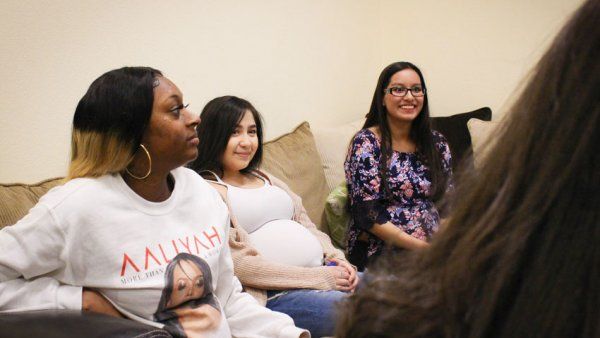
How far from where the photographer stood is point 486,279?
1.83 feet

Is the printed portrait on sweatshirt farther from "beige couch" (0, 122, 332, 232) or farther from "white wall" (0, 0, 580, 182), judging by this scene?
"beige couch" (0, 122, 332, 232)

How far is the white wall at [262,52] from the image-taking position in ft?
6.27

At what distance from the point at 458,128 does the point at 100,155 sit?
7.76 feet

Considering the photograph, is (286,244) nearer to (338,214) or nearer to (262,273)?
(262,273)

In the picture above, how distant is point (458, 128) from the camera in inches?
132

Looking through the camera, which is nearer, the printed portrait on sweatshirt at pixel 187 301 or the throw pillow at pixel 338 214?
the printed portrait on sweatshirt at pixel 187 301

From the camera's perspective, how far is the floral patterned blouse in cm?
255

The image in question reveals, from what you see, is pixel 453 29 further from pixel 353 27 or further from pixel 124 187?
pixel 124 187

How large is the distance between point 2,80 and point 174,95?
0.67 metres

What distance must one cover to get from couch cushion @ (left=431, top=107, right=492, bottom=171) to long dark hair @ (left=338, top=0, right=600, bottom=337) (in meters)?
2.60

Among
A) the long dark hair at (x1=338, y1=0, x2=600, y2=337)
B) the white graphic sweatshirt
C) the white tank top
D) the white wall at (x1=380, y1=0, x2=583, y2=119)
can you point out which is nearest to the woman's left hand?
the white tank top

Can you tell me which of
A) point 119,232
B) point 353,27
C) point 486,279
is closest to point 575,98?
point 486,279

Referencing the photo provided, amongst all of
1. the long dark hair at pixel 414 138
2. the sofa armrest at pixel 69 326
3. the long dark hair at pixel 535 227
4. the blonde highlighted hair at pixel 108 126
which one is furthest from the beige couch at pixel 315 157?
the long dark hair at pixel 535 227

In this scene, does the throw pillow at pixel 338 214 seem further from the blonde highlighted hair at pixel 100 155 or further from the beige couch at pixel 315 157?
the blonde highlighted hair at pixel 100 155
